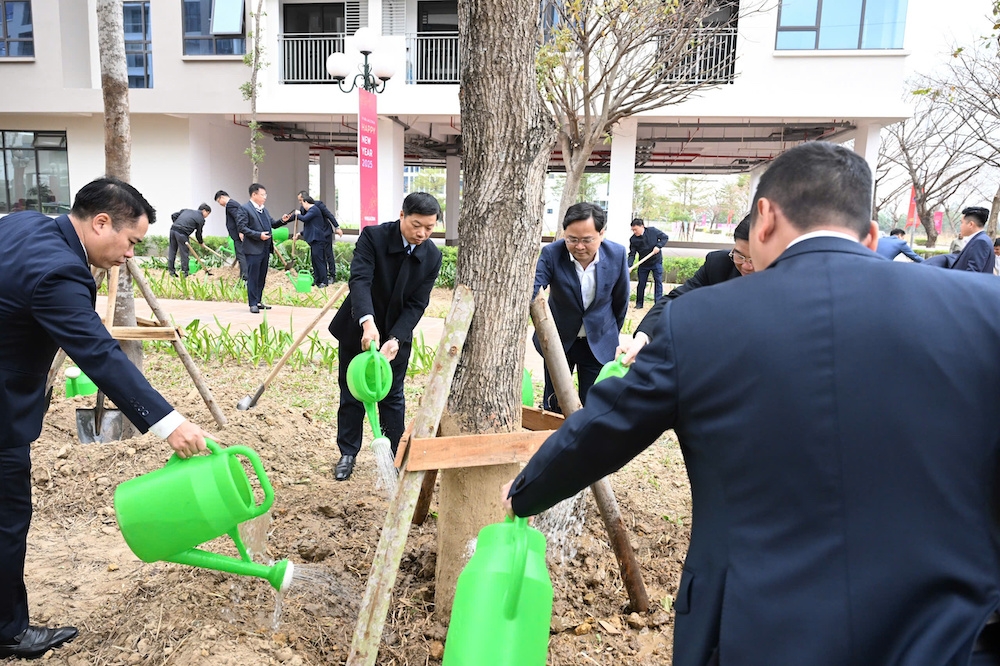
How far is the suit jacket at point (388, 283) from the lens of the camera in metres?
3.76

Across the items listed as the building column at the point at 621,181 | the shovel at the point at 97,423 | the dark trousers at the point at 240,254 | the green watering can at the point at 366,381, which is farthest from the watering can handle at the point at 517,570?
the building column at the point at 621,181

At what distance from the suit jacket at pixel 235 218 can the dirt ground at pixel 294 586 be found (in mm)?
5657

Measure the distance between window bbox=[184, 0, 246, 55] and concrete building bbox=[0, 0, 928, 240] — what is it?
0.11 feet

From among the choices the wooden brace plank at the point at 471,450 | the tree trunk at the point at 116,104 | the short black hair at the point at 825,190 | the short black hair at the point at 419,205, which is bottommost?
the wooden brace plank at the point at 471,450

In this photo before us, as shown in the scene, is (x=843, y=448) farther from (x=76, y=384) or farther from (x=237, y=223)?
(x=237, y=223)

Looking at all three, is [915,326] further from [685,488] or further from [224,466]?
[685,488]

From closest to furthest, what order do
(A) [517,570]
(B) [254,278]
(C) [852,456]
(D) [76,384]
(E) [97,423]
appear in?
(C) [852,456] < (A) [517,570] < (E) [97,423] < (D) [76,384] < (B) [254,278]

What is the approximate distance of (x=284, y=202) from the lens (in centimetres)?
2120

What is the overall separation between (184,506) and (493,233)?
130 centimetres

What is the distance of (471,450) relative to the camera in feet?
7.62

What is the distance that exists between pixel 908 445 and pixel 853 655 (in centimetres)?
35

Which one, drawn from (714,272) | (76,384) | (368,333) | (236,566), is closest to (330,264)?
(76,384)

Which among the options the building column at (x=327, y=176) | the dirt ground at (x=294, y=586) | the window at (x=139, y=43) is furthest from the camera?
the building column at (x=327, y=176)

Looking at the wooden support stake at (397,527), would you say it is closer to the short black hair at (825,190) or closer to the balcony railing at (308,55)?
the short black hair at (825,190)
